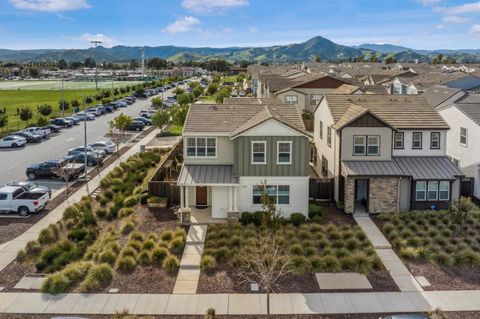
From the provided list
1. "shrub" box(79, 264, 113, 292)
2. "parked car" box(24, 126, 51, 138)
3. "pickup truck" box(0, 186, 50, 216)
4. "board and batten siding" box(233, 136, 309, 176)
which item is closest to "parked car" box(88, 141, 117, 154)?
"parked car" box(24, 126, 51, 138)

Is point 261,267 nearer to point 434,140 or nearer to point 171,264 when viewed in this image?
point 171,264

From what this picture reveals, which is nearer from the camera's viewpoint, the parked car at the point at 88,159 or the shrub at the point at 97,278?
the shrub at the point at 97,278

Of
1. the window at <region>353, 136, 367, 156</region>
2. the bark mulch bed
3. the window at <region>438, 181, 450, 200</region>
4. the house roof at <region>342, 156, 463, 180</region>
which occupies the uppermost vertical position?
the window at <region>353, 136, 367, 156</region>

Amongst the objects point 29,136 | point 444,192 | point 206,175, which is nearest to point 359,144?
point 444,192

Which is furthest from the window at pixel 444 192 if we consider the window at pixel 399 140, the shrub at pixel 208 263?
the shrub at pixel 208 263

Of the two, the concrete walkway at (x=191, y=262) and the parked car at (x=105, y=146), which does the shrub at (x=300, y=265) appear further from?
the parked car at (x=105, y=146)

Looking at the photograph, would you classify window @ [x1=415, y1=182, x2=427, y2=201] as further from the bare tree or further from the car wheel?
the car wheel
